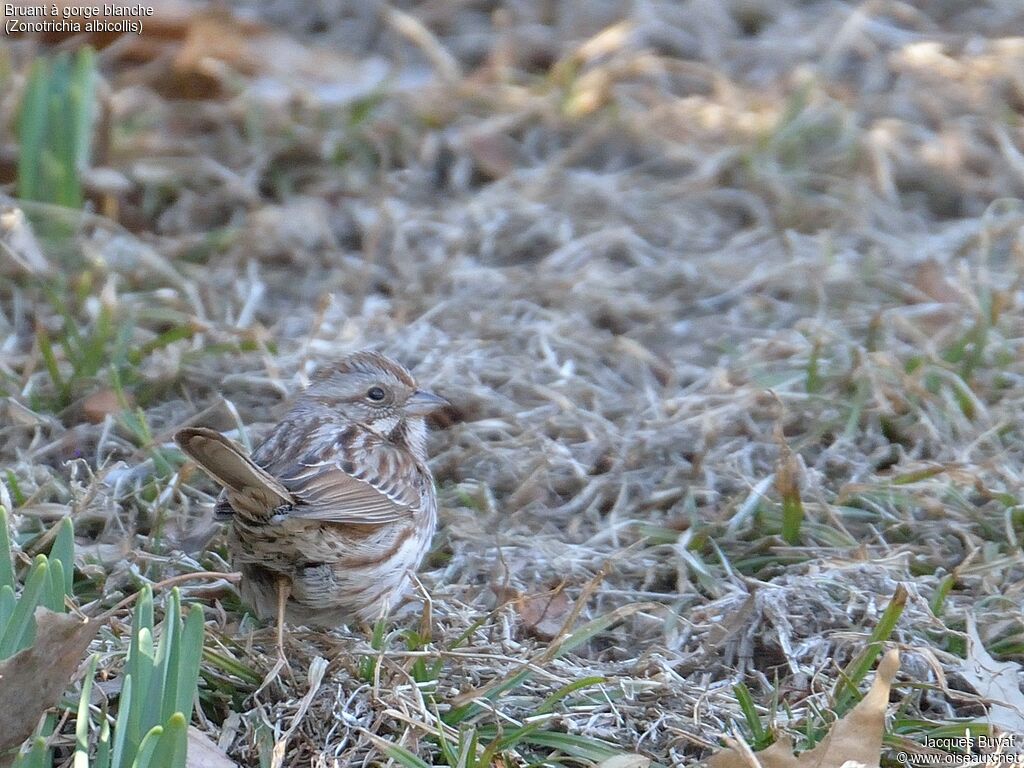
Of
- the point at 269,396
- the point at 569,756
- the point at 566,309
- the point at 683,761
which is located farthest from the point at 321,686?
the point at 566,309

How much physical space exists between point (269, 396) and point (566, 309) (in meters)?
1.25

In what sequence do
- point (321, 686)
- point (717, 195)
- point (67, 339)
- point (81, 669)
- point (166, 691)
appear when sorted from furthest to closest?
point (717, 195)
point (67, 339)
point (321, 686)
point (81, 669)
point (166, 691)

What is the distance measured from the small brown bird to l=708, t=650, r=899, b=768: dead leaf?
1104mm

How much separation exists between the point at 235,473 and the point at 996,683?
1.91m

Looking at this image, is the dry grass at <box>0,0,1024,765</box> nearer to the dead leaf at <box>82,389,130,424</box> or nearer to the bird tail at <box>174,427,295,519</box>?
the dead leaf at <box>82,389,130,424</box>

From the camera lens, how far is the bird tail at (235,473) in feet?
9.80

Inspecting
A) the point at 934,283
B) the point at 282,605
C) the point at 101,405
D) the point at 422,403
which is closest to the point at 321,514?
the point at 282,605

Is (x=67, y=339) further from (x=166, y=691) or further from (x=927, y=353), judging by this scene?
(x=927, y=353)

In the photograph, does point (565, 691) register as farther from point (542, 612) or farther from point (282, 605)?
point (282, 605)

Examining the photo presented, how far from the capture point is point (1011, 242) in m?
5.55

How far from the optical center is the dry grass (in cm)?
344

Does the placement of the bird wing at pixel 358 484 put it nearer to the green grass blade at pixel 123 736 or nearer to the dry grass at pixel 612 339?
the dry grass at pixel 612 339

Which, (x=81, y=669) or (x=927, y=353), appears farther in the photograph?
(x=927, y=353)

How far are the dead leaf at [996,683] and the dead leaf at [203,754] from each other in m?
1.75
